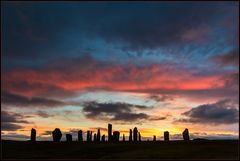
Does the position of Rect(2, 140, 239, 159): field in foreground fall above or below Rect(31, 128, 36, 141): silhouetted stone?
below

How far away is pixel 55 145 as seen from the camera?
5500 cm

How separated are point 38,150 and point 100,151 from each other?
10.9 m

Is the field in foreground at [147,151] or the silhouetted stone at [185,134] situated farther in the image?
the silhouetted stone at [185,134]

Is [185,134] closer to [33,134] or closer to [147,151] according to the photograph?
[147,151]

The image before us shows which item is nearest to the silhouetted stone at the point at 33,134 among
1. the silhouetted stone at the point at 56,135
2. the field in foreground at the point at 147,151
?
the silhouetted stone at the point at 56,135

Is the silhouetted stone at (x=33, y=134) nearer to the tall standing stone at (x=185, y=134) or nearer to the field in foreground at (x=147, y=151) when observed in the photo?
the field in foreground at (x=147, y=151)

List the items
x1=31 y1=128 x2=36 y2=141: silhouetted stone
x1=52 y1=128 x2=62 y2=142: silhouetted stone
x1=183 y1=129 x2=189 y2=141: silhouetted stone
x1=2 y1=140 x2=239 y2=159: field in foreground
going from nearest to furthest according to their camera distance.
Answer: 1. x1=2 y1=140 x2=239 y2=159: field in foreground
2. x1=183 y1=129 x2=189 y2=141: silhouetted stone
3. x1=52 y1=128 x2=62 y2=142: silhouetted stone
4. x1=31 y1=128 x2=36 y2=141: silhouetted stone

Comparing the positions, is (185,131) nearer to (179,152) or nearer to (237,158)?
(179,152)

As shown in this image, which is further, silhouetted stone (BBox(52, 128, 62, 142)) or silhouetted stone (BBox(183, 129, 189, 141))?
silhouetted stone (BBox(52, 128, 62, 142))

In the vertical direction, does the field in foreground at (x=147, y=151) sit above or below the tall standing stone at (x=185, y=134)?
below

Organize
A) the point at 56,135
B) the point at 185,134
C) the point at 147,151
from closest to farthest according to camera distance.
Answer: the point at 147,151 → the point at 185,134 → the point at 56,135

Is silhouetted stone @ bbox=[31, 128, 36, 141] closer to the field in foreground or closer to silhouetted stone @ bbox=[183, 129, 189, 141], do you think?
the field in foreground

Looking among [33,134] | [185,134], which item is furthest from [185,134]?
[33,134]

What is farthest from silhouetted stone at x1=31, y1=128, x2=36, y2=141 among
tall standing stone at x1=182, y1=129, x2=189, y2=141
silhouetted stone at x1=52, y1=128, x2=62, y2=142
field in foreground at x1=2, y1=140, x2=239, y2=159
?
tall standing stone at x1=182, y1=129, x2=189, y2=141
